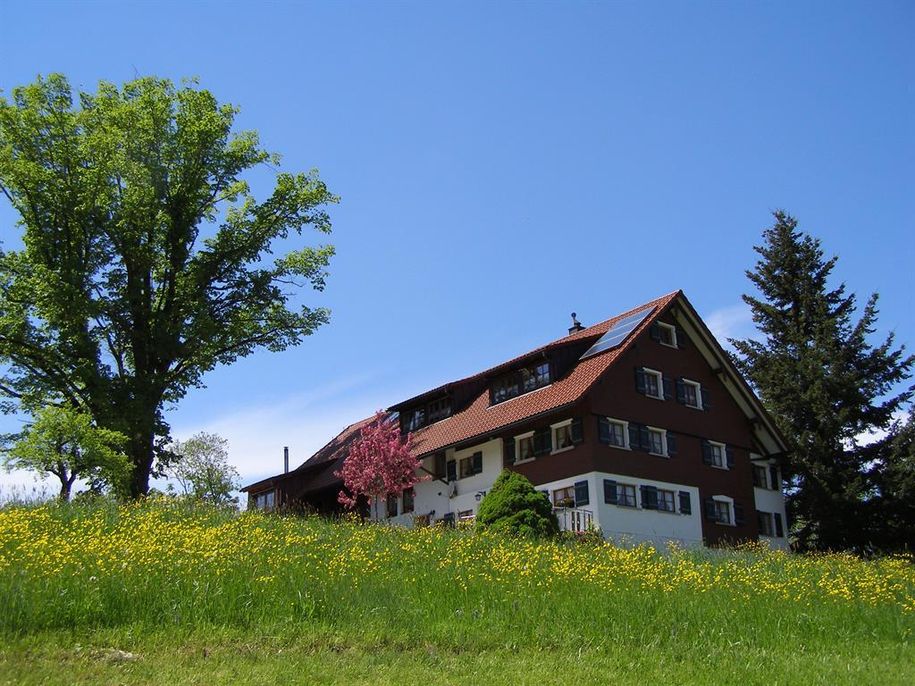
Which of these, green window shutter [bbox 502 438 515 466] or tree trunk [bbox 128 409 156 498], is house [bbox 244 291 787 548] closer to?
green window shutter [bbox 502 438 515 466]

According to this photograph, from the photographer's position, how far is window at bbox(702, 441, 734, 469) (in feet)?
124

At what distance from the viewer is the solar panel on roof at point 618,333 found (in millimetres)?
35438

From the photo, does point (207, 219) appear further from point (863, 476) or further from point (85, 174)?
point (863, 476)

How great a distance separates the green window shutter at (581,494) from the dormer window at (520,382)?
16.3ft

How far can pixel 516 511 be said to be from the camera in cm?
2511

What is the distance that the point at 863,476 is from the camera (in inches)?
1564

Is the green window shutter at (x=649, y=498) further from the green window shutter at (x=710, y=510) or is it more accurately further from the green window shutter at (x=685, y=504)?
the green window shutter at (x=710, y=510)

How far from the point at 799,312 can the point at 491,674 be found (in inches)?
1484

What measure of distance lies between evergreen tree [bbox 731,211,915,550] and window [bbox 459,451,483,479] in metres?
15.0

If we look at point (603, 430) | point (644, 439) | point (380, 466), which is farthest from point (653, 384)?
point (380, 466)

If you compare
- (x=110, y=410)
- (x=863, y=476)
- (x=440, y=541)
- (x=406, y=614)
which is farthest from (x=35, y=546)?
(x=863, y=476)

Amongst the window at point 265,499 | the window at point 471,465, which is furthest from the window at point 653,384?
the window at point 265,499

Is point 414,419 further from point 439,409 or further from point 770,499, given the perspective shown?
point 770,499

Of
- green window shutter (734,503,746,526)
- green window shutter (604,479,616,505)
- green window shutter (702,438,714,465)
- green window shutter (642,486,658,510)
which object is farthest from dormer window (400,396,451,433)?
green window shutter (734,503,746,526)
